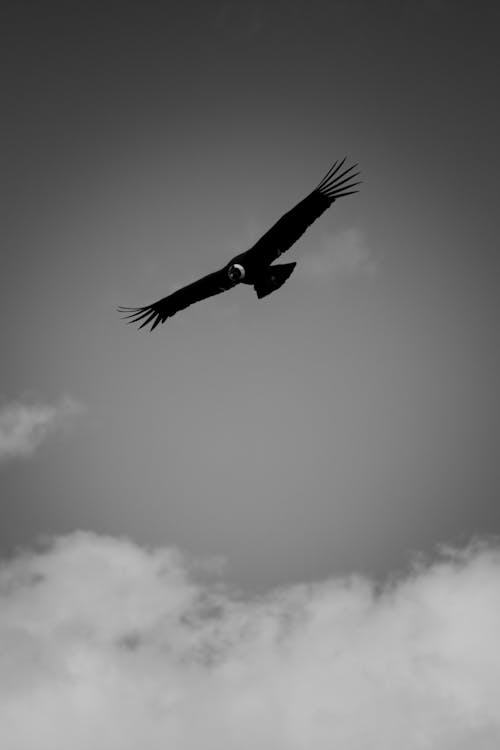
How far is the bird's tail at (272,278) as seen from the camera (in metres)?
13.8

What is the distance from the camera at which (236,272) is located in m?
13.7

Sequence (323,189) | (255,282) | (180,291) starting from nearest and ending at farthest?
(323,189) < (255,282) < (180,291)

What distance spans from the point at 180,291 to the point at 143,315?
1.25 metres

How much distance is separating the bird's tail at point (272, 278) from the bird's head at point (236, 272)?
419 mm

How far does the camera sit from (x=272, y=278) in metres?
13.8

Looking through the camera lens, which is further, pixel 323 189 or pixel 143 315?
pixel 143 315

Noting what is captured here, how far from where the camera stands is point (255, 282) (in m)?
13.9

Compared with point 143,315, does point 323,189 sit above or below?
below

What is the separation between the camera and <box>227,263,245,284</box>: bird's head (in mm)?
13664

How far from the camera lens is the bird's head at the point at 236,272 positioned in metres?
13.7

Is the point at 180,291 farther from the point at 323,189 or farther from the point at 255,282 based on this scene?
the point at 323,189

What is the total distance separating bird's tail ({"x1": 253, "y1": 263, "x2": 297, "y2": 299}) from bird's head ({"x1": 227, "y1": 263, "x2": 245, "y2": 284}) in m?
0.42

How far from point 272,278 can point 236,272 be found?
2.72 feet

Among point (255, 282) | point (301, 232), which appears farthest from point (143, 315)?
point (301, 232)
